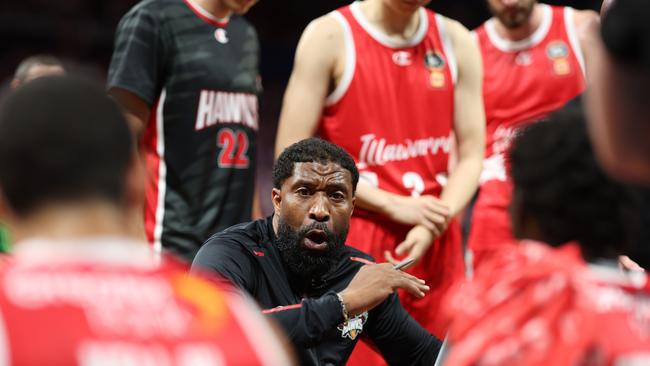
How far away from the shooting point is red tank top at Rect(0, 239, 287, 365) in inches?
64.2

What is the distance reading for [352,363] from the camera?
4254 mm

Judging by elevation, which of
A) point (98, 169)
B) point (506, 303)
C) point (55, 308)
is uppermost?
point (98, 169)

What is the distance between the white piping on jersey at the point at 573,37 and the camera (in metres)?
5.28

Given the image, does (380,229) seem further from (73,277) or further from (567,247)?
(73,277)

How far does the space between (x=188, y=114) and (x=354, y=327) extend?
1.27 meters

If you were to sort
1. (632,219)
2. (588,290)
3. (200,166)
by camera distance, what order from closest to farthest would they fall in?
(588,290) < (632,219) < (200,166)

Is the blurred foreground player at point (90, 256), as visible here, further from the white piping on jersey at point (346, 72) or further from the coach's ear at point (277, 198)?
the white piping on jersey at point (346, 72)

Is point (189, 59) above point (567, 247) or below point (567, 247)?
below

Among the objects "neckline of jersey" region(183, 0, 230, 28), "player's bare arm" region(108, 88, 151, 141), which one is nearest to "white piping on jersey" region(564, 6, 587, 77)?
"neckline of jersey" region(183, 0, 230, 28)

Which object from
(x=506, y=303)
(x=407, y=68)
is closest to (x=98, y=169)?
(x=506, y=303)

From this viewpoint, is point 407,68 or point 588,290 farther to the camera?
point 407,68

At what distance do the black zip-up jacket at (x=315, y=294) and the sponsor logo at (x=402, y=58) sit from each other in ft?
3.40

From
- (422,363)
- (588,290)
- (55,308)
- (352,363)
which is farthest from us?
(352,363)

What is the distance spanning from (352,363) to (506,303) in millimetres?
2341
